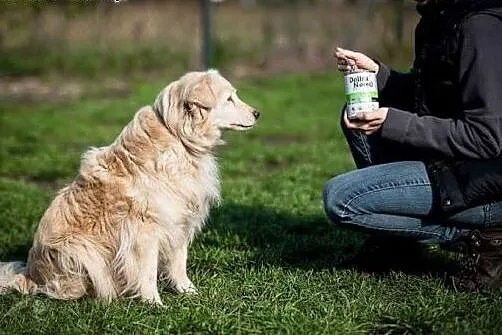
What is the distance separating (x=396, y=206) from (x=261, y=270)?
38.3 inches

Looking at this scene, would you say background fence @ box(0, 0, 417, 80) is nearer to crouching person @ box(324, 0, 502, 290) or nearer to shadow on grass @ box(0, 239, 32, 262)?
shadow on grass @ box(0, 239, 32, 262)

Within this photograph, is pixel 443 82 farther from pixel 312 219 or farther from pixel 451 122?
pixel 312 219

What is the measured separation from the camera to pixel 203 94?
14.3 ft

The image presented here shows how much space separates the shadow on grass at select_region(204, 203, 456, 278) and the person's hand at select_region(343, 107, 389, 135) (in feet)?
3.25

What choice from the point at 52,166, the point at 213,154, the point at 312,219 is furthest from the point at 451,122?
the point at 52,166

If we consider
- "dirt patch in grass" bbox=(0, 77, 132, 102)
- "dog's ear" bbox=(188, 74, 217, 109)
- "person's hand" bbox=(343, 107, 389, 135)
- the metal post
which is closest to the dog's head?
"dog's ear" bbox=(188, 74, 217, 109)

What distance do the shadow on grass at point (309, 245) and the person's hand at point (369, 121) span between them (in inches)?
39.0

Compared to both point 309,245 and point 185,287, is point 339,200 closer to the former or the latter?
point 185,287

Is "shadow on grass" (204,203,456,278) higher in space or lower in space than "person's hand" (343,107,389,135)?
lower

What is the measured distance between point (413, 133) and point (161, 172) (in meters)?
1.33

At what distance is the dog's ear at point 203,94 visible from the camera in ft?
14.1

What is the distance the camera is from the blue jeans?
4.07 metres

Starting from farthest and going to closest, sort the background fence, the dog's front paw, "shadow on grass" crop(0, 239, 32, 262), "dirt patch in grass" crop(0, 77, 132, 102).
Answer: the background fence
"dirt patch in grass" crop(0, 77, 132, 102)
"shadow on grass" crop(0, 239, 32, 262)
the dog's front paw

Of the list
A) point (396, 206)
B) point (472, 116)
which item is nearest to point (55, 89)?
point (396, 206)
